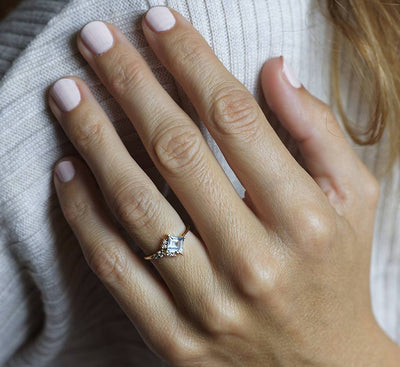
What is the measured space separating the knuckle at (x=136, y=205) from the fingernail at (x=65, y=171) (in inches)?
2.9

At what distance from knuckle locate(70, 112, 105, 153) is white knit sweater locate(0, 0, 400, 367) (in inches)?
1.8

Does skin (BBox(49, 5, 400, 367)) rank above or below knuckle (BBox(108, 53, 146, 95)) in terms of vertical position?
below

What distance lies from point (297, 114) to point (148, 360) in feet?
1.91

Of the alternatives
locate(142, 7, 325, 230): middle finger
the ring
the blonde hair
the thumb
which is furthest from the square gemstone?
the blonde hair

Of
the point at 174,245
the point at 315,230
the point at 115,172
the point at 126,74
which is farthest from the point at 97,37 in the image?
the point at 315,230

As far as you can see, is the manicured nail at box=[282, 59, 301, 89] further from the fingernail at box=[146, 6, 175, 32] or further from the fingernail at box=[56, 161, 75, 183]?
the fingernail at box=[56, 161, 75, 183]

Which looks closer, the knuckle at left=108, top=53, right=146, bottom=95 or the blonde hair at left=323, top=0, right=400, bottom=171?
the knuckle at left=108, top=53, right=146, bottom=95

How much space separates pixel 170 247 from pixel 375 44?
0.43 meters

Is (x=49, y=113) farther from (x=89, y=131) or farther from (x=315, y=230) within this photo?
(x=315, y=230)

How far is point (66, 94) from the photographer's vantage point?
0.60m

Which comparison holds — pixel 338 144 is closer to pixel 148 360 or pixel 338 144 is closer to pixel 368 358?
pixel 368 358

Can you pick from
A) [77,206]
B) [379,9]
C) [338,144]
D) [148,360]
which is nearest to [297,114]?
[338,144]

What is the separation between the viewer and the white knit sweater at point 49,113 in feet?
2.01

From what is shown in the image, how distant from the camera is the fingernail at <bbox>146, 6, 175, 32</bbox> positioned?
600 mm
